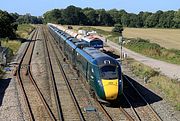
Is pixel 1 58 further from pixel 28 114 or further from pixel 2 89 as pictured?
pixel 28 114

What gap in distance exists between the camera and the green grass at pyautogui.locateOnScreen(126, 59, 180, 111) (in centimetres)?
2220

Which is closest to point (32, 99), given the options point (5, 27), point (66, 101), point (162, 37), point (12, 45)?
point (66, 101)

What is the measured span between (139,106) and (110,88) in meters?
2.14

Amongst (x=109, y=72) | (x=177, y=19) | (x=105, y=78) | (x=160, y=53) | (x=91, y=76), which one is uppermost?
(x=109, y=72)

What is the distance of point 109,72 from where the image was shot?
2020 centimetres

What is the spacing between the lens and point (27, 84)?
88.0 feet

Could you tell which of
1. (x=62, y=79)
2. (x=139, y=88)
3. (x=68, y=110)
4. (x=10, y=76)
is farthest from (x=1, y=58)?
(x=68, y=110)

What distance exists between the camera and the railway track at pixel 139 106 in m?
18.3

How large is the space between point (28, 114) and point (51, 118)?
1.64 m

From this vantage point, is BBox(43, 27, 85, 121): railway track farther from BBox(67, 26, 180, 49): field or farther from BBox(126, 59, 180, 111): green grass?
BBox(67, 26, 180, 49): field

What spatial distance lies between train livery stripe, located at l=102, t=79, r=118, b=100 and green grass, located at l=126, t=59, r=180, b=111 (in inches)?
132

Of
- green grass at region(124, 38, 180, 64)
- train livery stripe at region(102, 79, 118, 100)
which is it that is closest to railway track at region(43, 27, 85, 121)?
train livery stripe at region(102, 79, 118, 100)

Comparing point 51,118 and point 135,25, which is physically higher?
point 51,118

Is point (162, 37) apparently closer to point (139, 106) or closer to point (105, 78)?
point (139, 106)
